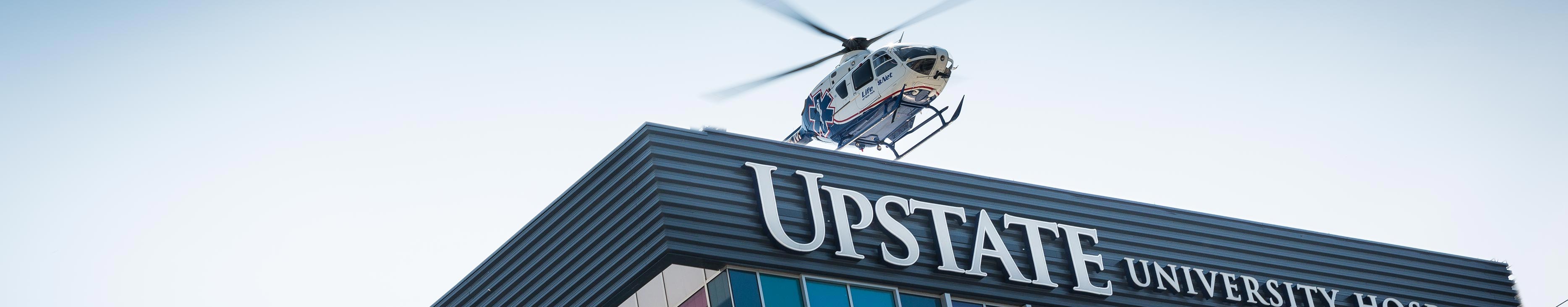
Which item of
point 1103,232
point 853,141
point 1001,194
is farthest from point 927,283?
point 853,141

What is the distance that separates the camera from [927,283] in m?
24.7

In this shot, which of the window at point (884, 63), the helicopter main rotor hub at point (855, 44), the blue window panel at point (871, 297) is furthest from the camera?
the helicopter main rotor hub at point (855, 44)

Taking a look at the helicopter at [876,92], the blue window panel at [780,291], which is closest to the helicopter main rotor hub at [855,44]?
the helicopter at [876,92]

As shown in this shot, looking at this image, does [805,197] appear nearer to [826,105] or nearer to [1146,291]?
[1146,291]

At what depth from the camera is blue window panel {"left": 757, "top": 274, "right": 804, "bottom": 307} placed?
2281 centimetres

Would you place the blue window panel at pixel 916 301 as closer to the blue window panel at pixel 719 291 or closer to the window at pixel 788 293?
the window at pixel 788 293

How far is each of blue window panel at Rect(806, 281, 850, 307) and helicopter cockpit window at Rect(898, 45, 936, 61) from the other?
949 centimetres

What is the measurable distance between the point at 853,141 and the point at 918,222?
354 inches

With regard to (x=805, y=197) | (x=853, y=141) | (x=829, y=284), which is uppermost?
(x=853, y=141)

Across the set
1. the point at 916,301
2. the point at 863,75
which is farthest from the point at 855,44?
the point at 916,301

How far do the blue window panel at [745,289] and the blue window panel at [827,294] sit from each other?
894 mm

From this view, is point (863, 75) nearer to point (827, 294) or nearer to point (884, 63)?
point (884, 63)

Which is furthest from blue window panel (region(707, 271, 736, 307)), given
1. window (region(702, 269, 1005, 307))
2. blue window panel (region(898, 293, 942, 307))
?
blue window panel (region(898, 293, 942, 307))

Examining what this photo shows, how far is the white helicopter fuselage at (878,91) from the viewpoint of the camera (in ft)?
105
